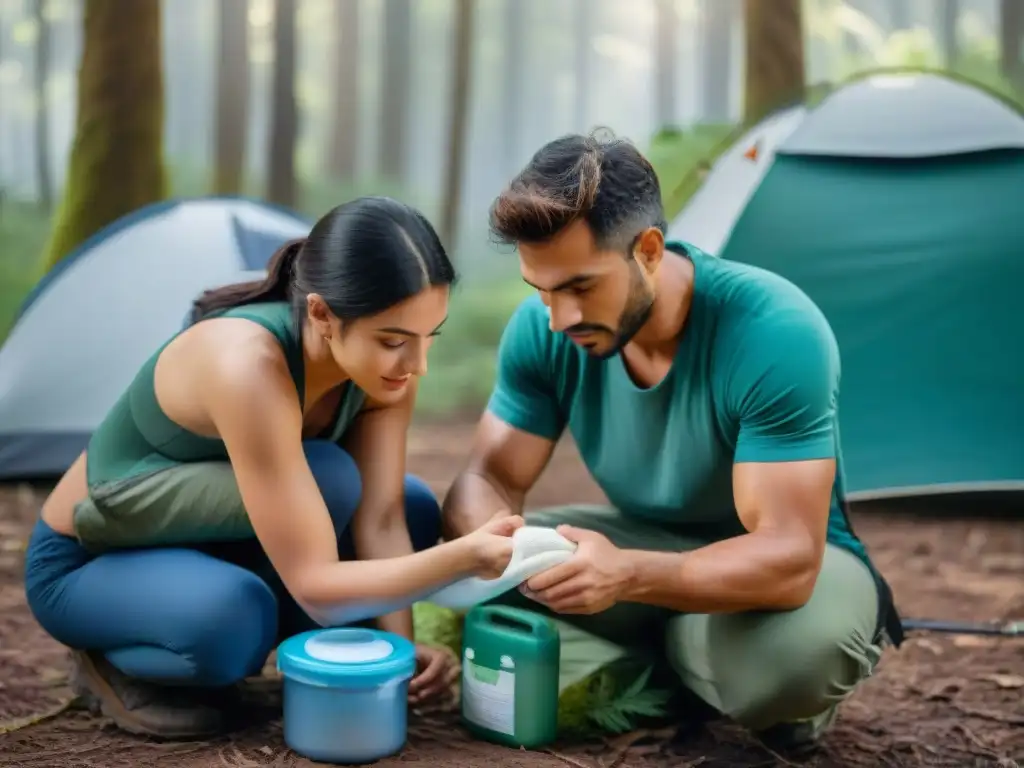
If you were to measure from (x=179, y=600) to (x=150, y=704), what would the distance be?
24 centimetres

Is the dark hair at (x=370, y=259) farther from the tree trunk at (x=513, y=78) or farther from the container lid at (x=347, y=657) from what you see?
the tree trunk at (x=513, y=78)

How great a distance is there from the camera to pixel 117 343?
3957 millimetres

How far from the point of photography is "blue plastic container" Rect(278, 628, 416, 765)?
1724 mm

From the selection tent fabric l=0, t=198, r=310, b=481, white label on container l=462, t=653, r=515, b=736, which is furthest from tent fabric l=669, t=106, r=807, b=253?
white label on container l=462, t=653, r=515, b=736

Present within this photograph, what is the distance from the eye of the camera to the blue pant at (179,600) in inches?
70.7

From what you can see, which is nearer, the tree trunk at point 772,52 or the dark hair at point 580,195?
the dark hair at point 580,195

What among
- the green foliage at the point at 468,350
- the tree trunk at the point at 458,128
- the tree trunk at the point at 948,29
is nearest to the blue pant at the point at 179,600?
the green foliage at the point at 468,350

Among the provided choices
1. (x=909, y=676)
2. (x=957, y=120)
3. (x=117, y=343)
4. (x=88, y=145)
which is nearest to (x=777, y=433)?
(x=909, y=676)

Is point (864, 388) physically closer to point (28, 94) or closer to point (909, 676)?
point (909, 676)

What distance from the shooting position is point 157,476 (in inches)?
73.8

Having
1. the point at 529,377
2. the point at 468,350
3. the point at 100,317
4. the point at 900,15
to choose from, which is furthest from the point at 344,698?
the point at 900,15

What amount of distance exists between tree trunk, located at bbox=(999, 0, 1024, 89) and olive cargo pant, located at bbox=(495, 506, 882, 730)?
1006 centimetres

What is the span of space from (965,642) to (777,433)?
3.85ft

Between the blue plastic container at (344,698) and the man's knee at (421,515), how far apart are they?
1.36ft
